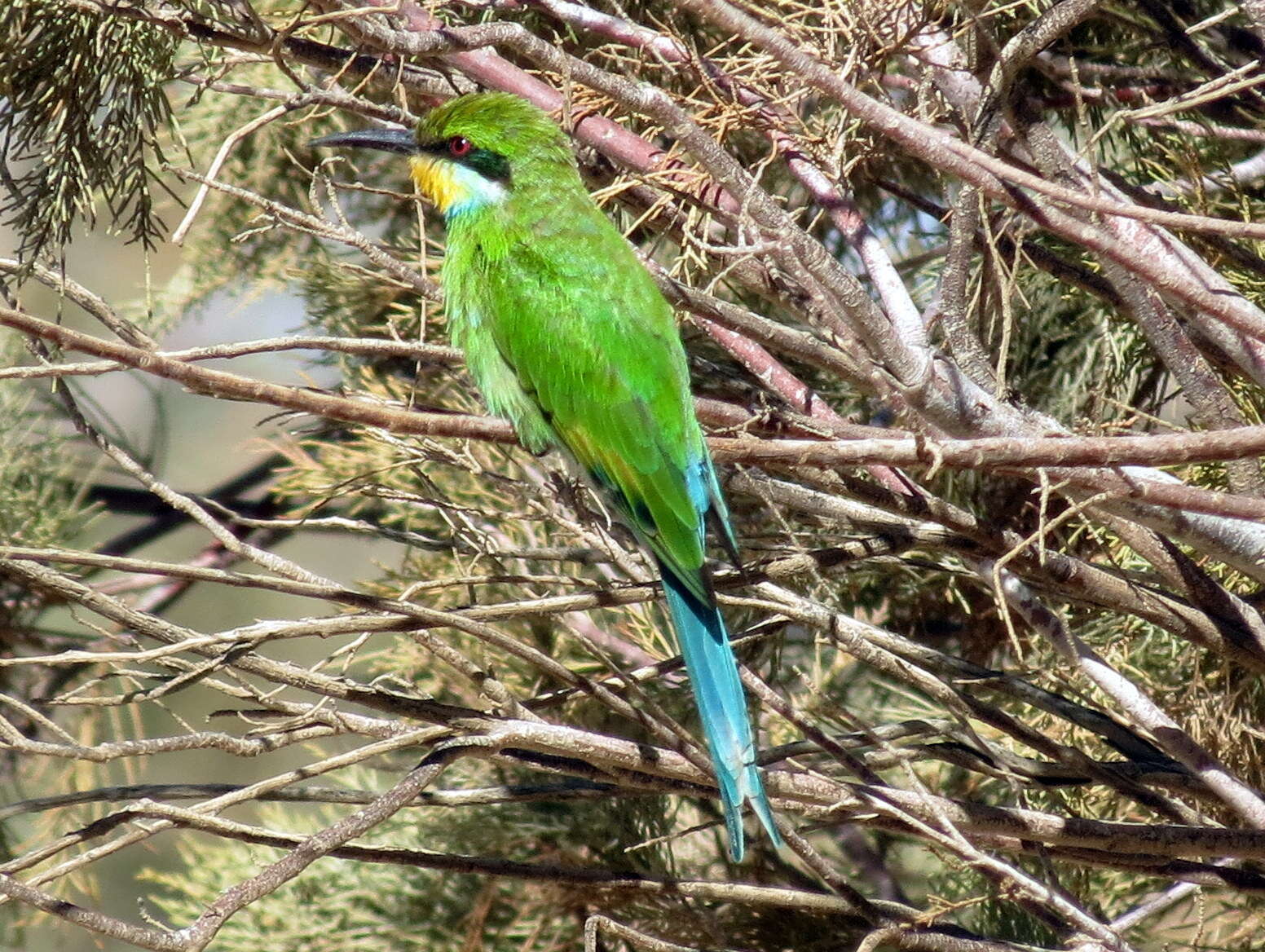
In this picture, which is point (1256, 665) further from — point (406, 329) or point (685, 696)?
point (406, 329)

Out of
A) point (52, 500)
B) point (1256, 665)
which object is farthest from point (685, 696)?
point (52, 500)

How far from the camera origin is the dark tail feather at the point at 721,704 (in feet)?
5.15

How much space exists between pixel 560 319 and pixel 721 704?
Result: 82 centimetres

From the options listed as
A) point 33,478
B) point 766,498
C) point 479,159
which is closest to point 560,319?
point 479,159

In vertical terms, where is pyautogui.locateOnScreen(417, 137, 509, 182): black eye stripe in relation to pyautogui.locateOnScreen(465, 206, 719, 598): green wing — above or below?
above

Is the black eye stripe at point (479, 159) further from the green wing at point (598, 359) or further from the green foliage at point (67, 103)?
the green foliage at point (67, 103)

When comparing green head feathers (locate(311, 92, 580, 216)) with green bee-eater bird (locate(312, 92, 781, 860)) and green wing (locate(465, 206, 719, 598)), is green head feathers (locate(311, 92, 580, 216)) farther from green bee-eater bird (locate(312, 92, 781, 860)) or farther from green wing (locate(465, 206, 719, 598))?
green wing (locate(465, 206, 719, 598))

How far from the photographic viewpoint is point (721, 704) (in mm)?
1763

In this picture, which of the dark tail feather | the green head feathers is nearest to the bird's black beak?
the green head feathers

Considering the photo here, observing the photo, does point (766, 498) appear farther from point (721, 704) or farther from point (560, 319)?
point (560, 319)

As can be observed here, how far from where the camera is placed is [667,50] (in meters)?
2.06

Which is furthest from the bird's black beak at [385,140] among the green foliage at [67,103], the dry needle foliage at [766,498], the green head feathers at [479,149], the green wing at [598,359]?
the green foliage at [67,103]

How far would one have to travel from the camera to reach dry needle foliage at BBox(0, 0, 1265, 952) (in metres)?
1.48

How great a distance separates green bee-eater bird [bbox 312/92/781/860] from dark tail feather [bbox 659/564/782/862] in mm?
65
